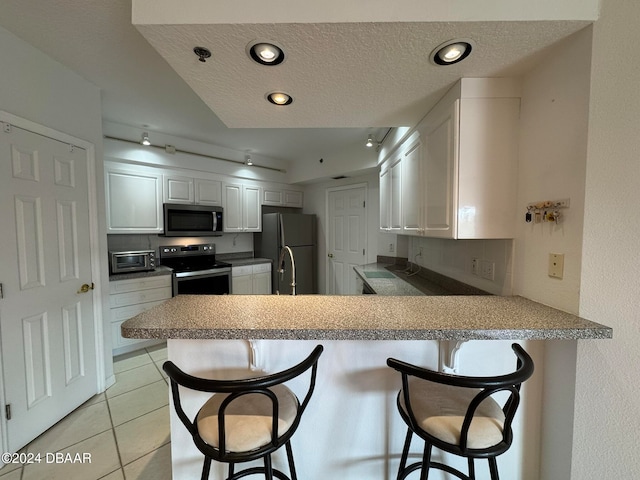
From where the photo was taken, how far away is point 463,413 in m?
0.86

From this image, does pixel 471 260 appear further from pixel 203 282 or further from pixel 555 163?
pixel 203 282

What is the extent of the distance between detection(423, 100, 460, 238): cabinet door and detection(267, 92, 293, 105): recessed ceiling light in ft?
2.88

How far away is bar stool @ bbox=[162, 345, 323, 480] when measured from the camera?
0.72 m

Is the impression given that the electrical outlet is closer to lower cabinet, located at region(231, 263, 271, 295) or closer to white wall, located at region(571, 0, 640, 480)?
white wall, located at region(571, 0, 640, 480)

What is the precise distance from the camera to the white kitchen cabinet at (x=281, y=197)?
4133 mm

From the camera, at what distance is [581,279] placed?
0.96 meters

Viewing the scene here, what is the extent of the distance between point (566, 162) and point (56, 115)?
121 inches

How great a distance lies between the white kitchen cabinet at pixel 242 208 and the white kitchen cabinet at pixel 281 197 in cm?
15

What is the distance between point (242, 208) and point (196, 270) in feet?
3.98

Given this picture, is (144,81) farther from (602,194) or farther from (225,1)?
(602,194)

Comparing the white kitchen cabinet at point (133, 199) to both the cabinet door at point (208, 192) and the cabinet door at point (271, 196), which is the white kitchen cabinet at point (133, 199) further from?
the cabinet door at point (271, 196)

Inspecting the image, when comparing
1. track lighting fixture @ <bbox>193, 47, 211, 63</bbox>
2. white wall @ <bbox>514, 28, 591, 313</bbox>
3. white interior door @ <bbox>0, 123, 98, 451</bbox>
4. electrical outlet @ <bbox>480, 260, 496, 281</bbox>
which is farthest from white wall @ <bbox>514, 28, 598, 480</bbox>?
white interior door @ <bbox>0, 123, 98, 451</bbox>

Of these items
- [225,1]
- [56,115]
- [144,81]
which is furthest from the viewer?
[144,81]

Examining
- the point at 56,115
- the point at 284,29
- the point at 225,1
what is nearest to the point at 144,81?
the point at 56,115
